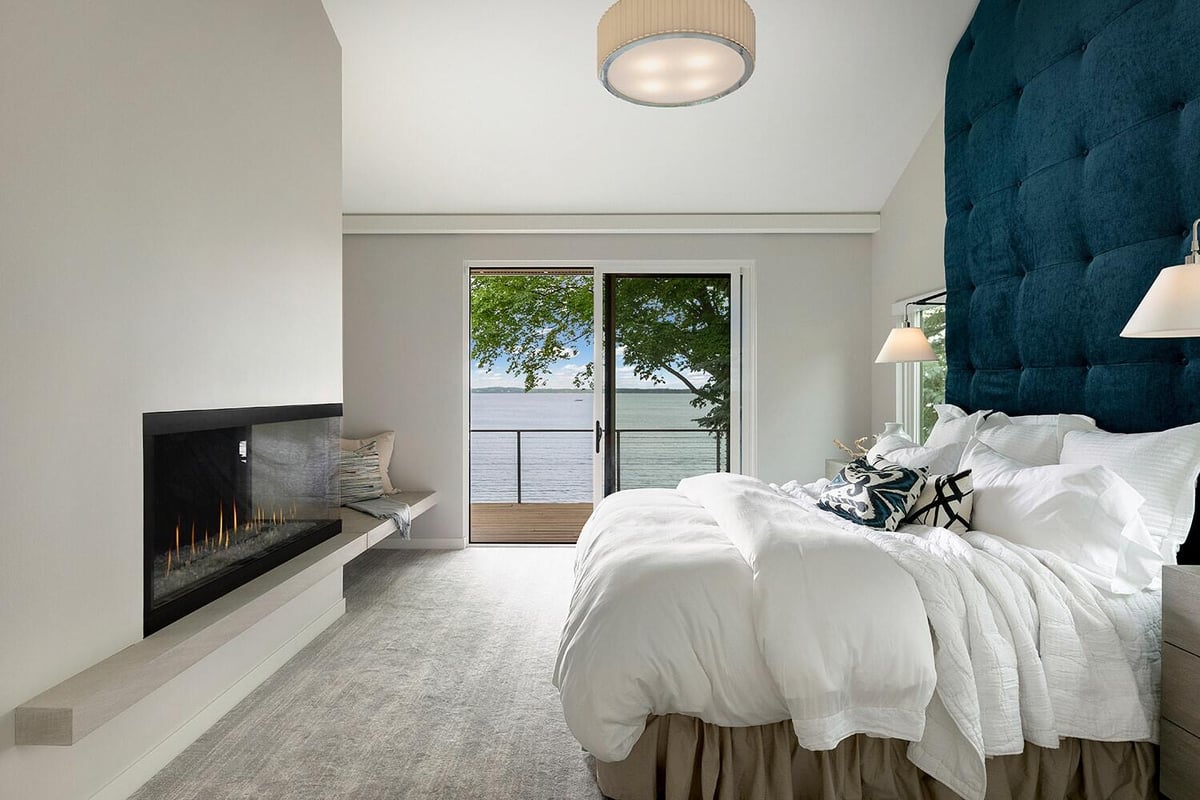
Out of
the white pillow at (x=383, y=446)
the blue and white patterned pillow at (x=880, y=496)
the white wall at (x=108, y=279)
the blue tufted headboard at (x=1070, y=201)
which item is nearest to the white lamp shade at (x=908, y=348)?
the blue tufted headboard at (x=1070, y=201)

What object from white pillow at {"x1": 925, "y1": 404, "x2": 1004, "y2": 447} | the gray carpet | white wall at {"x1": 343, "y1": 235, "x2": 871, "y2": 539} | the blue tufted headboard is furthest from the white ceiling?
the gray carpet

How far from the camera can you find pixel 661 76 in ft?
8.57

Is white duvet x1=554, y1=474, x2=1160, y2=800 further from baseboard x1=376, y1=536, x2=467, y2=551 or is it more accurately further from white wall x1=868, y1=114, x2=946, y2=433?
baseboard x1=376, y1=536, x2=467, y2=551

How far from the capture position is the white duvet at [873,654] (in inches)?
76.7

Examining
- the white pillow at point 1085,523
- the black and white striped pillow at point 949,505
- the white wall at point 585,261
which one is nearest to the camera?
the white pillow at point 1085,523

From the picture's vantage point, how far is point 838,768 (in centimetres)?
204

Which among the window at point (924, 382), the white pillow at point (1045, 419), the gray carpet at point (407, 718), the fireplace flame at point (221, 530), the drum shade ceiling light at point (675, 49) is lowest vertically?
the gray carpet at point (407, 718)

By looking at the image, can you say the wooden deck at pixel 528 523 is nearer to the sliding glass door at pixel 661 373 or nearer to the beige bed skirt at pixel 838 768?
the sliding glass door at pixel 661 373

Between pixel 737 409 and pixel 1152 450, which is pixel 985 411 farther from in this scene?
pixel 737 409

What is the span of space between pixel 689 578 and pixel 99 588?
161 cm

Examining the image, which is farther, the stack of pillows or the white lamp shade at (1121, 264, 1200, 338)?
the stack of pillows

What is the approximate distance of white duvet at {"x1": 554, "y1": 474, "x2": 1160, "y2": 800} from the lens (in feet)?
6.39

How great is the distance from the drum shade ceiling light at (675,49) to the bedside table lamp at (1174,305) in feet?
4.37

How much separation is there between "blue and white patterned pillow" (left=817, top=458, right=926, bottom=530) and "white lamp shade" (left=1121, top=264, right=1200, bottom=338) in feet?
3.15
